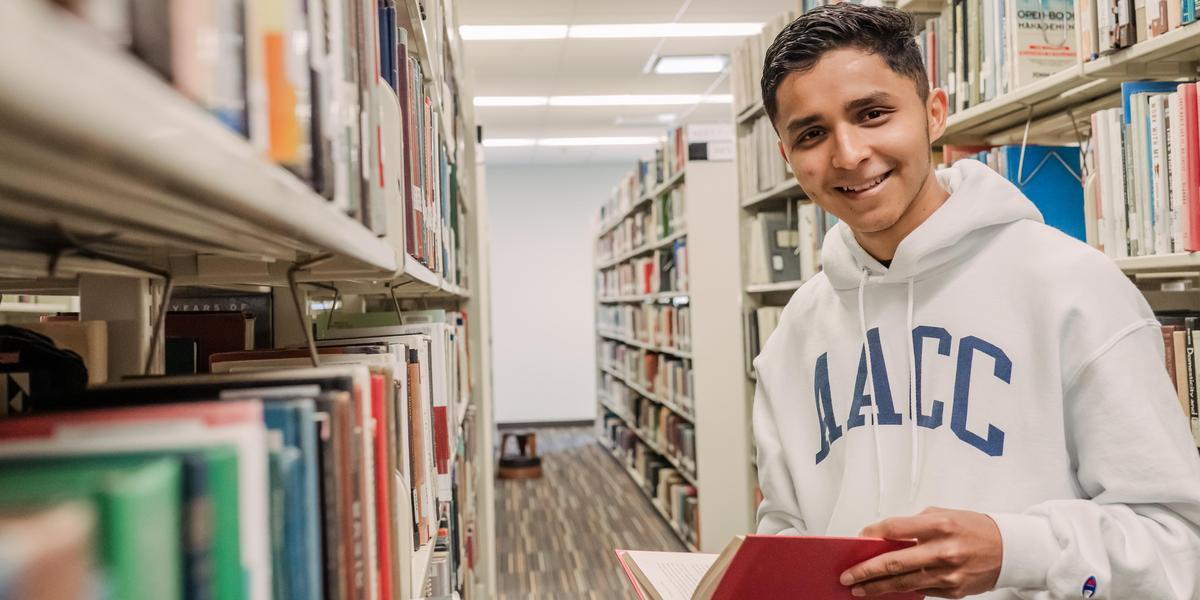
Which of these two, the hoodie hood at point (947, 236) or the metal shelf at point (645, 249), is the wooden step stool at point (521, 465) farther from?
the hoodie hood at point (947, 236)

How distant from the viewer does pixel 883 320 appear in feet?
4.06

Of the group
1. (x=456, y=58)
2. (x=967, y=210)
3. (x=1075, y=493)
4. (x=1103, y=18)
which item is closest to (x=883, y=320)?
(x=967, y=210)

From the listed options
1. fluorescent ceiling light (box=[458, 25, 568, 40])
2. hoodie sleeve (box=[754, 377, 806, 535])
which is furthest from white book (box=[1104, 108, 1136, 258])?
fluorescent ceiling light (box=[458, 25, 568, 40])

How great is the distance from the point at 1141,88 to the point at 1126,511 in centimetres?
88

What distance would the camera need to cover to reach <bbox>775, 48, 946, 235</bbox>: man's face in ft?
3.79

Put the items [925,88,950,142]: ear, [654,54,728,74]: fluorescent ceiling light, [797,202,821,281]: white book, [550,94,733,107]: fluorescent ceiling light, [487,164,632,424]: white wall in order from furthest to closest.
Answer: [487,164,632,424]: white wall < [550,94,733,107]: fluorescent ceiling light < [654,54,728,74]: fluorescent ceiling light < [797,202,821,281]: white book < [925,88,950,142]: ear

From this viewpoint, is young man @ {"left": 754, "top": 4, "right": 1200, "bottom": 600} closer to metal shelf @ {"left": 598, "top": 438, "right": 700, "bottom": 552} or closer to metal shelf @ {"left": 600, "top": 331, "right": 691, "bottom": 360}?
metal shelf @ {"left": 598, "top": 438, "right": 700, "bottom": 552}

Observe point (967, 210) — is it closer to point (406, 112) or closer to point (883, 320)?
point (883, 320)

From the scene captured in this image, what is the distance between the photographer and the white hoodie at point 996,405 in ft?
3.08

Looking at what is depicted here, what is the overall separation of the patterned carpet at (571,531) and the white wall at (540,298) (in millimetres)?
2180

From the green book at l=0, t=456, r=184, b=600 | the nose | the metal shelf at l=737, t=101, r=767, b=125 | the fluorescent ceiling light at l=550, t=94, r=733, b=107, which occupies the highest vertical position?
the fluorescent ceiling light at l=550, t=94, r=733, b=107

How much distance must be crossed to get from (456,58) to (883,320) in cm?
178

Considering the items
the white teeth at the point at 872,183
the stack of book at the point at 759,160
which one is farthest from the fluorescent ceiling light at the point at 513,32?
the white teeth at the point at 872,183

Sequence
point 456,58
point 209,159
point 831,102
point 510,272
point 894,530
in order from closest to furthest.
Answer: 1. point 209,159
2. point 894,530
3. point 831,102
4. point 456,58
5. point 510,272
